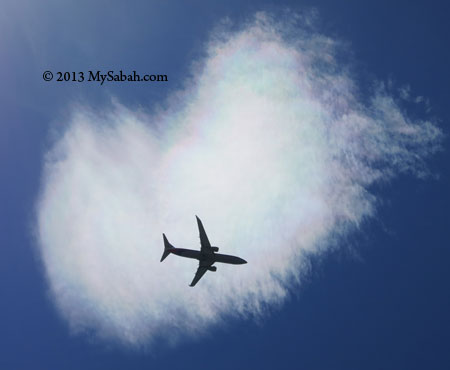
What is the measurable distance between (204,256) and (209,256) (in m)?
1.49

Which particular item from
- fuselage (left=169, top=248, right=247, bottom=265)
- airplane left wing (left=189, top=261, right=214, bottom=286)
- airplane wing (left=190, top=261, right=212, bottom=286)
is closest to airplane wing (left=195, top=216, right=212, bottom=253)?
fuselage (left=169, top=248, right=247, bottom=265)

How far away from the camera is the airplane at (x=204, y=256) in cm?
11400

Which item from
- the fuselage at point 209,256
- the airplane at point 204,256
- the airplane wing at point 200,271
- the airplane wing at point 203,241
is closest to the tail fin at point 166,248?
the airplane at point 204,256

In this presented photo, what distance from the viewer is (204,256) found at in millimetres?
114938

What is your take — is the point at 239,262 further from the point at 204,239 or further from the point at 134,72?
the point at 134,72

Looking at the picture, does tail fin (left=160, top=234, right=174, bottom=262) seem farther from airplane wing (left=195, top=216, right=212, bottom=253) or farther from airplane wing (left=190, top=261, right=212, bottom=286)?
airplane wing (left=195, top=216, right=212, bottom=253)

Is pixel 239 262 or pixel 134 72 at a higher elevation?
pixel 134 72

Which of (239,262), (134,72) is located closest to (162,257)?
(239,262)

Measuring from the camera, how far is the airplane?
11400 cm

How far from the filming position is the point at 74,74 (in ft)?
349

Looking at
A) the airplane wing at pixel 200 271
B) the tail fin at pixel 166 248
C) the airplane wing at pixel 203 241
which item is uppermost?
the tail fin at pixel 166 248

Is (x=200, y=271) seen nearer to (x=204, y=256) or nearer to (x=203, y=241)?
(x=204, y=256)

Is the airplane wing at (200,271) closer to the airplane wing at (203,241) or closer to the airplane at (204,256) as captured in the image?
the airplane at (204,256)

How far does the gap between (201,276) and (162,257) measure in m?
12.8
